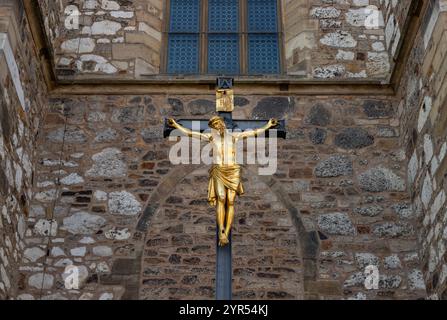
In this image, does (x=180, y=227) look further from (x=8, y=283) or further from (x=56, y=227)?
(x=8, y=283)

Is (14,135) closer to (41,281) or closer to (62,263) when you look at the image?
(62,263)

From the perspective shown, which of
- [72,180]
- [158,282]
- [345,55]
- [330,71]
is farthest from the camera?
[345,55]

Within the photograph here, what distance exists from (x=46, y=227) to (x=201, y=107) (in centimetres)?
239

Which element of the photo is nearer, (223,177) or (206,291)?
(223,177)

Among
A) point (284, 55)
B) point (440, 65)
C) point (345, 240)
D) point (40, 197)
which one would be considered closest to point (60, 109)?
point (40, 197)

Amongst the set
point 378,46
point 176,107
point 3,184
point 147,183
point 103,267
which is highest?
point 378,46

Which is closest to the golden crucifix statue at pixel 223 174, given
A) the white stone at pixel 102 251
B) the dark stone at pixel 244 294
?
the dark stone at pixel 244 294

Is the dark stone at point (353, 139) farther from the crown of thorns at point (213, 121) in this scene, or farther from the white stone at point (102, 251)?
the crown of thorns at point (213, 121)

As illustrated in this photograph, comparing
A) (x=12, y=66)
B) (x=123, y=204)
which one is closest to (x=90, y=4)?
(x=12, y=66)

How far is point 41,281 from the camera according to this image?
28.7ft

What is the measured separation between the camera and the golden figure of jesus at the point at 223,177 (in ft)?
21.7

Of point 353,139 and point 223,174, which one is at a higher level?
point 353,139

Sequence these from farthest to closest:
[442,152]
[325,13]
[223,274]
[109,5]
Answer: [109,5] → [325,13] → [442,152] → [223,274]

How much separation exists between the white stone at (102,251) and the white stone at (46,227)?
0.49 m
